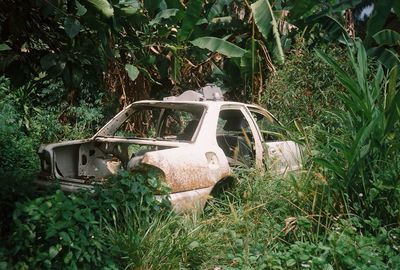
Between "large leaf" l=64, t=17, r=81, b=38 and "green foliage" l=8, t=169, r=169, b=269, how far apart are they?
128 centimetres

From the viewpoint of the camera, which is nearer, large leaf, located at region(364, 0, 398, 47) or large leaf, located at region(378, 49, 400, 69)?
large leaf, located at region(364, 0, 398, 47)

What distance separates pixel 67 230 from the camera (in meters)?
3.00

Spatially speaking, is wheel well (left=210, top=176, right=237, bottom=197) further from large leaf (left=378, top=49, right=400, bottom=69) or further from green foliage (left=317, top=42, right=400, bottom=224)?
large leaf (left=378, top=49, right=400, bottom=69)

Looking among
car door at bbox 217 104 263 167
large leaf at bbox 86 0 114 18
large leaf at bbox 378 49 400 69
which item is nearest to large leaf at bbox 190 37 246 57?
car door at bbox 217 104 263 167

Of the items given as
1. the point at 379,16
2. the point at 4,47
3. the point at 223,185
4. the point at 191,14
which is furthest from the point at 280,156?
the point at 191,14

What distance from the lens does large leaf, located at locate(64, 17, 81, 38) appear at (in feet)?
A: 11.6

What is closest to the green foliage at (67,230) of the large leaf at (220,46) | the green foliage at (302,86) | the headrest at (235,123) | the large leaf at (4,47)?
the large leaf at (4,47)

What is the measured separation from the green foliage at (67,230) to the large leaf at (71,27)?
1.28 meters

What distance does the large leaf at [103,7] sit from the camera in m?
3.61

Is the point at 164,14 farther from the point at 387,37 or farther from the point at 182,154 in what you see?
the point at 182,154

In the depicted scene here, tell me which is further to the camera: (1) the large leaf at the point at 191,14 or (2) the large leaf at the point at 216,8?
(2) the large leaf at the point at 216,8

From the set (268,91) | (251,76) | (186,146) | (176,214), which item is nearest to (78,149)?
(186,146)

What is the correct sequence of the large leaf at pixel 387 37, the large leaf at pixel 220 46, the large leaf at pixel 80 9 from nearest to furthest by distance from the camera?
the large leaf at pixel 80 9 → the large leaf at pixel 387 37 → the large leaf at pixel 220 46

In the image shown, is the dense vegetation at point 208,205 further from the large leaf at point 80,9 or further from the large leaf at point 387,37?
the large leaf at point 387,37
